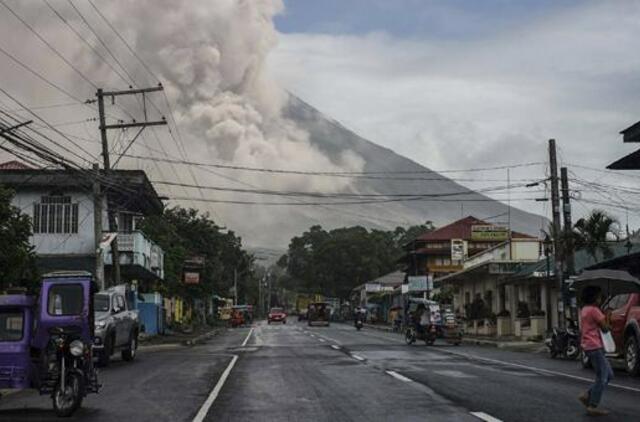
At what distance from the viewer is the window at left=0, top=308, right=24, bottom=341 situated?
1245 centimetres

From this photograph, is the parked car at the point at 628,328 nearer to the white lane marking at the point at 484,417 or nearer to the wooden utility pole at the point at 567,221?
the white lane marking at the point at 484,417

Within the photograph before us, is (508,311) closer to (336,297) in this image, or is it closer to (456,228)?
(456,228)

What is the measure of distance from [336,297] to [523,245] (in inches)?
3258

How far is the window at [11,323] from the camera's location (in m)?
12.4

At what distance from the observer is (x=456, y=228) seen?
89375mm

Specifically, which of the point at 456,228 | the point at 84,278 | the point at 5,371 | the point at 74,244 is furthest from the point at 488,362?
the point at 456,228

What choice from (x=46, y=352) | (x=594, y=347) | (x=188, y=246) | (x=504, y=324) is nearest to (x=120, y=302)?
(x=46, y=352)

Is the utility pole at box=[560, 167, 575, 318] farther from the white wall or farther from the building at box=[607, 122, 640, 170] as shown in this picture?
the white wall

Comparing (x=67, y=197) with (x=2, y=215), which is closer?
(x=2, y=215)

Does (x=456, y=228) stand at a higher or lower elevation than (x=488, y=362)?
higher

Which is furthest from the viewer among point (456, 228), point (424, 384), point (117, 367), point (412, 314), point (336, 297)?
point (336, 297)

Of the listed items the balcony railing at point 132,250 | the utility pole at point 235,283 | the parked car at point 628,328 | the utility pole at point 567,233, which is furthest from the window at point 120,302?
the utility pole at point 235,283

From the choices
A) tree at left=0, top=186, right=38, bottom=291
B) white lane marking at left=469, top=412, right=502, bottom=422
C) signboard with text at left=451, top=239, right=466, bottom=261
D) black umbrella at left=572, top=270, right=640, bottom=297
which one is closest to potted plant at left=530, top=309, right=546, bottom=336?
black umbrella at left=572, top=270, right=640, bottom=297

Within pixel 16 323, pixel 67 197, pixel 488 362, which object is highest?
pixel 67 197
